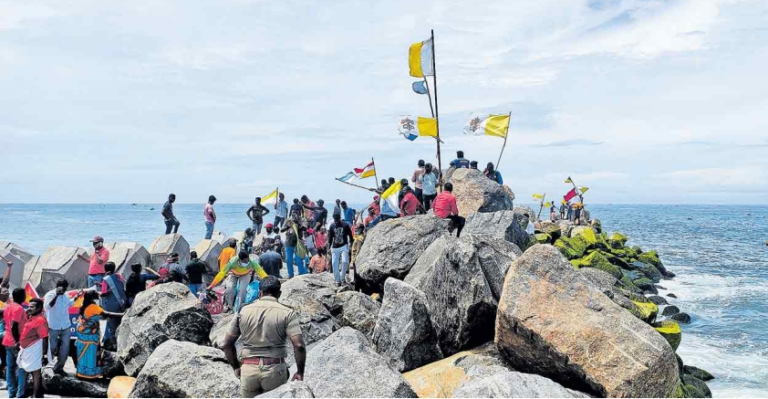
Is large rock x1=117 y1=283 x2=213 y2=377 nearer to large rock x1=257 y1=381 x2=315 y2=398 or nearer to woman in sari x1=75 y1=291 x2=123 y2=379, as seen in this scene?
woman in sari x1=75 y1=291 x2=123 y2=379

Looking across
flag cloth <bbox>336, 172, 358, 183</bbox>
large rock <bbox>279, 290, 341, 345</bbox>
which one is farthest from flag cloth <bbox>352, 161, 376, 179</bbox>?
large rock <bbox>279, 290, 341, 345</bbox>

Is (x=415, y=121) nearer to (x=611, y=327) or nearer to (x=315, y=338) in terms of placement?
(x=315, y=338)

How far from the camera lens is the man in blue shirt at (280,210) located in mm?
22281

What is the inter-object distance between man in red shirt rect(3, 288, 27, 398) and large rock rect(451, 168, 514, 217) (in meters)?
12.8

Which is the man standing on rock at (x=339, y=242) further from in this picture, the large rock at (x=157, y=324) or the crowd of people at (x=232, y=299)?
the large rock at (x=157, y=324)

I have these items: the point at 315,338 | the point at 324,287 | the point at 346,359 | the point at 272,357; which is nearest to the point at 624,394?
the point at 346,359

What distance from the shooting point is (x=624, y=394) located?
23.4ft

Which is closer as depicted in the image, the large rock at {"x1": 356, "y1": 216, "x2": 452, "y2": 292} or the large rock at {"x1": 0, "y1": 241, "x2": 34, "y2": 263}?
the large rock at {"x1": 356, "y1": 216, "x2": 452, "y2": 292}

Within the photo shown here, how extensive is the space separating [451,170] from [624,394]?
1558 cm

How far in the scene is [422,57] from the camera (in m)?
18.6

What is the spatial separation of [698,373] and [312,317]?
1221 cm

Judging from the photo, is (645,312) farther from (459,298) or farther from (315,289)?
(315,289)

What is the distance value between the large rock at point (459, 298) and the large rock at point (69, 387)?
6317 millimetres

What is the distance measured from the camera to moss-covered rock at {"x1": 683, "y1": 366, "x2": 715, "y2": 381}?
50.1ft
